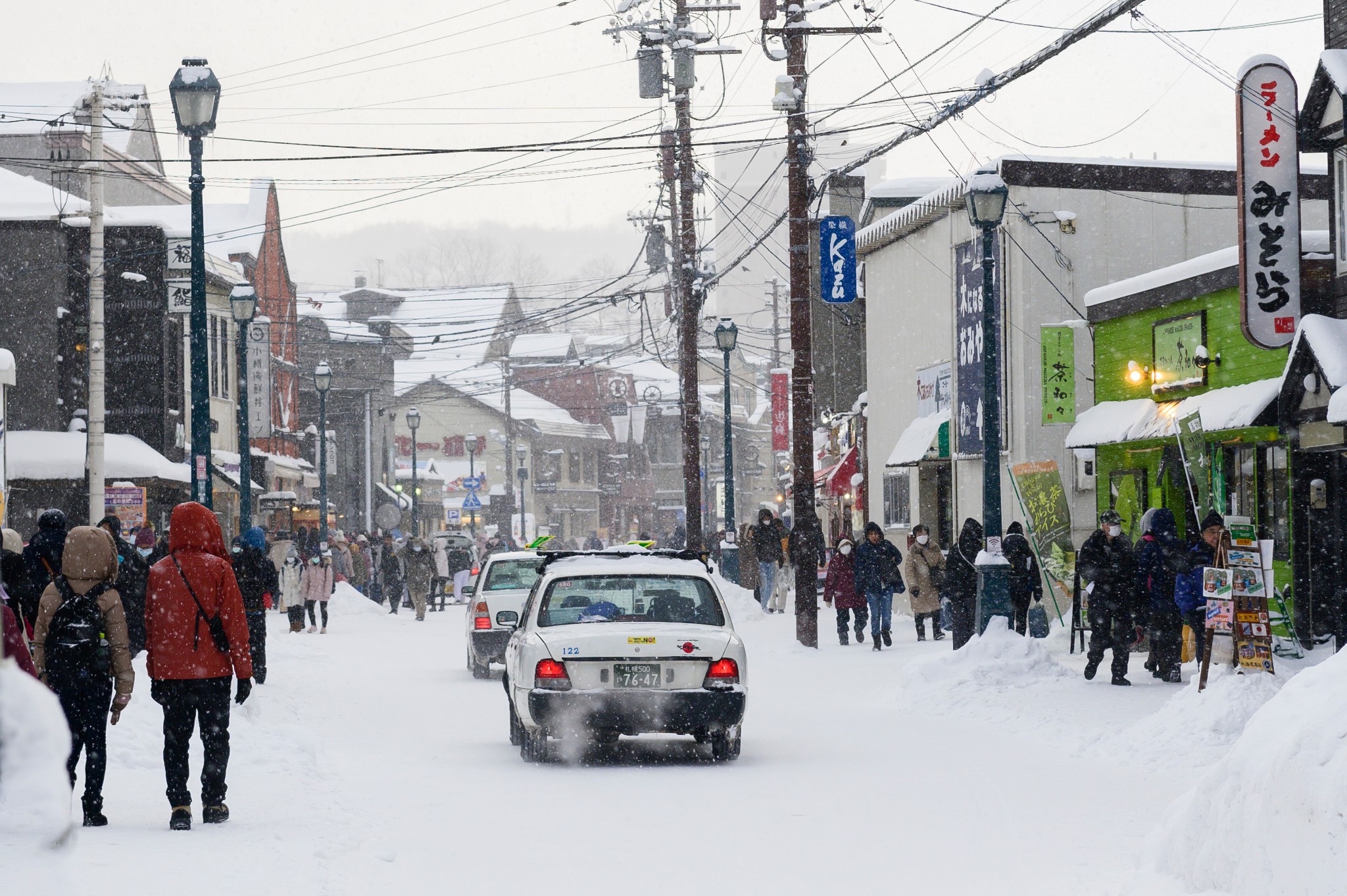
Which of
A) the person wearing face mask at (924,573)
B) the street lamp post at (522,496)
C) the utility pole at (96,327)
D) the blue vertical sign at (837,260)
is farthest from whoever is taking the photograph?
the street lamp post at (522,496)

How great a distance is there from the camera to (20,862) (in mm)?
5434

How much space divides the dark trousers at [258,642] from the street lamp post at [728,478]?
18.0 m

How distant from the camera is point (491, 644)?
784 inches

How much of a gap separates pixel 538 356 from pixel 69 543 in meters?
82.4

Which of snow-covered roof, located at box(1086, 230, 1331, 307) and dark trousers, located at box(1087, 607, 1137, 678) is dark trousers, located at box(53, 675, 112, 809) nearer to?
dark trousers, located at box(1087, 607, 1137, 678)

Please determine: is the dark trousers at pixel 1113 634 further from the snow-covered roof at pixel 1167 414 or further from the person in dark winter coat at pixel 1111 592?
the snow-covered roof at pixel 1167 414

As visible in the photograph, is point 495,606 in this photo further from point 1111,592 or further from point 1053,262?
point 1053,262

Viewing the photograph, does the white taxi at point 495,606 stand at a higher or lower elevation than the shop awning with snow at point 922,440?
lower

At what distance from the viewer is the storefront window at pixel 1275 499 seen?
19609 mm

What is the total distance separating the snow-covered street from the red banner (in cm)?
3625

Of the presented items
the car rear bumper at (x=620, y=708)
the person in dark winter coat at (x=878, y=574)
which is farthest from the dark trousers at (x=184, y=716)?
the person in dark winter coat at (x=878, y=574)

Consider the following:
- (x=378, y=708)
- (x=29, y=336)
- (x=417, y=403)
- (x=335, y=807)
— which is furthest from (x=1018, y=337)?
(x=417, y=403)

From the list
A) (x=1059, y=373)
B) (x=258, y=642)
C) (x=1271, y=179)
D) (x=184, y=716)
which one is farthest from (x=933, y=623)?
(x=184, y=716)

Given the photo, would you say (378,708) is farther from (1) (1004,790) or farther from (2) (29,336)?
(2) (29,336)
